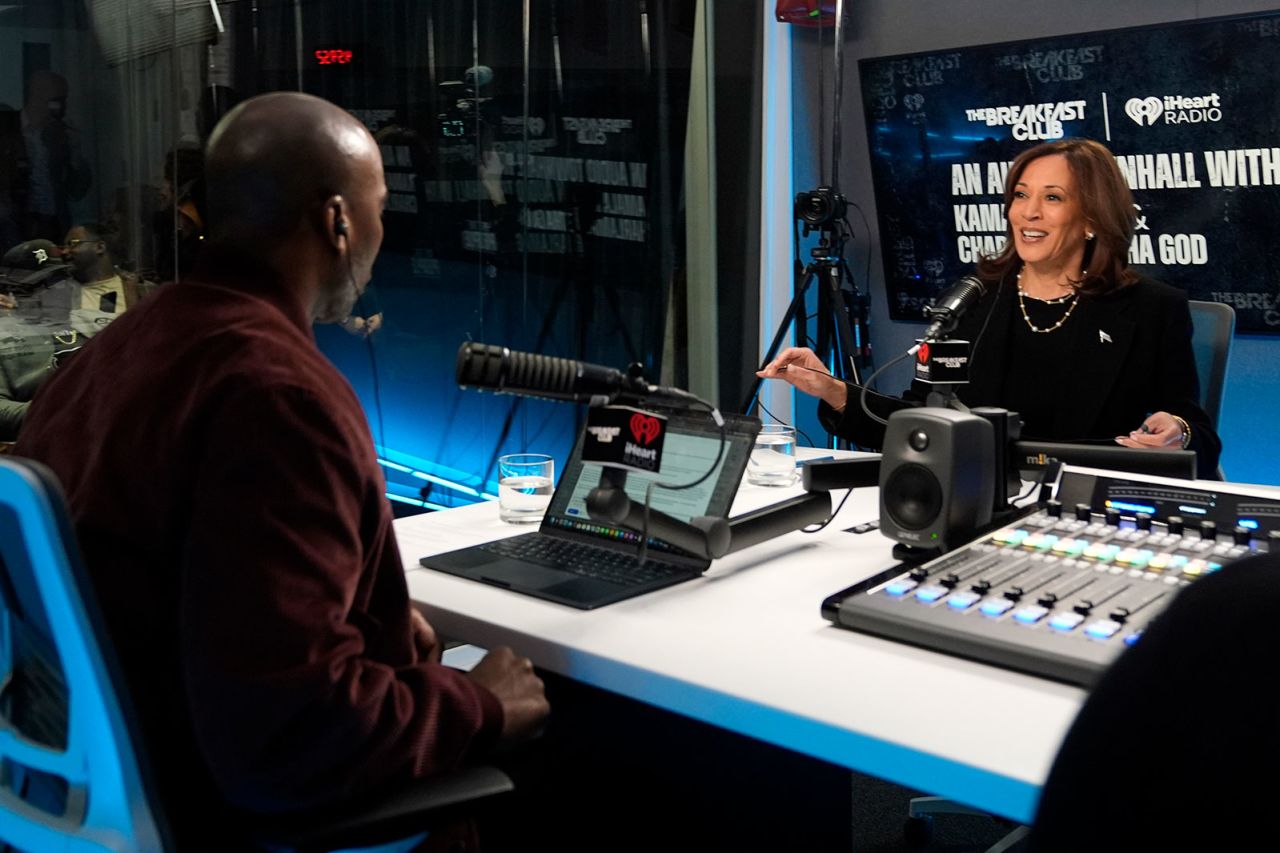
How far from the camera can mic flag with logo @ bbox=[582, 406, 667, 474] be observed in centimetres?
141

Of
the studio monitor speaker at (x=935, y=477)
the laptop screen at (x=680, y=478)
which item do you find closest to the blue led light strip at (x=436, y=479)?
the laptop screen at (x=680, y=478)

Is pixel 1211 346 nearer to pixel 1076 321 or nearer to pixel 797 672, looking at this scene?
pixel 1076 321

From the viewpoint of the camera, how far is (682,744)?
1677mm

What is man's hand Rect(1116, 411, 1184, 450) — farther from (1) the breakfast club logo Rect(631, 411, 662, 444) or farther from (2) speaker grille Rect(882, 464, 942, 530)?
(1) the breakfast club logo Rect(631, 411, 662, 444)

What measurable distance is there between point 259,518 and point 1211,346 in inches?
98.6

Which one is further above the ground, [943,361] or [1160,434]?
[943,361]

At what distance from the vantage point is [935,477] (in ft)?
4.92

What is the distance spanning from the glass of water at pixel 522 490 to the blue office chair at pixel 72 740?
776 mm

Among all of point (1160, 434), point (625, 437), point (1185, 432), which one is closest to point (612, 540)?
point (625, 437)

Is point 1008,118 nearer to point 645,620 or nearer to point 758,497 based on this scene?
point 758,497

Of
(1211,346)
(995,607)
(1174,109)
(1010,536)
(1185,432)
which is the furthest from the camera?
(1174,109)

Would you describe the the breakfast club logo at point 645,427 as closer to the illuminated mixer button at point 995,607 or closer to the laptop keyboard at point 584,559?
the laptop keyboard at point 584,559

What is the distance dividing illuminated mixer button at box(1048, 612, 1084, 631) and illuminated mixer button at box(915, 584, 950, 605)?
13 cm

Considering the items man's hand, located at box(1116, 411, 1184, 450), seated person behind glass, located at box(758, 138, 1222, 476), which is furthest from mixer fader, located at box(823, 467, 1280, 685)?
seated person behind glass, located at box(758, 138, 1222, 476)
